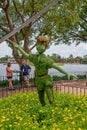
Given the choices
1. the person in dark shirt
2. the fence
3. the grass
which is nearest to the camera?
the grass

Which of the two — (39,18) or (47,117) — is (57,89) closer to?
(39,18)

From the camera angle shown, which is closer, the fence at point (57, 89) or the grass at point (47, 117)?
the grass at point (47, 117)

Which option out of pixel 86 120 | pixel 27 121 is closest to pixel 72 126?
pixel 86 120

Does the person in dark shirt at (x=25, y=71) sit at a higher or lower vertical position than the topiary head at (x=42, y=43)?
lower

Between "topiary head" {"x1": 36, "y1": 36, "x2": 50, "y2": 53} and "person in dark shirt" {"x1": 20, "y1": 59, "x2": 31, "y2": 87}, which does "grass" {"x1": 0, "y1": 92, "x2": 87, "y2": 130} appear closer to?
"topiary head" {"x1": 36, "y1": 36, "x2": 50, "y2": 53}

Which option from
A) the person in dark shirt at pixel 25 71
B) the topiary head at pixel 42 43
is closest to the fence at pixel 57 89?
the person in dark shirt at pixel 25 71

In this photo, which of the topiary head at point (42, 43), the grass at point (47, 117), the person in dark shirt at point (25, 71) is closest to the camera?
the grass at point (47, 117)

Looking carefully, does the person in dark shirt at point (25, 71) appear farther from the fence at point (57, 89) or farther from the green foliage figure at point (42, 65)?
the green foliage figure at point (42, 65)

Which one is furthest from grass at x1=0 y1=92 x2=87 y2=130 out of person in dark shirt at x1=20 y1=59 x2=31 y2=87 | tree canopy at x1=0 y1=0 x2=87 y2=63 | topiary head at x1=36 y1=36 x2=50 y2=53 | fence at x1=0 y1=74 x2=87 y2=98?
tree canopy at x1=0 y1=0 x2=87 y2=63

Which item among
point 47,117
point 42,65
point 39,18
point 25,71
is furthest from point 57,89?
point 47,117

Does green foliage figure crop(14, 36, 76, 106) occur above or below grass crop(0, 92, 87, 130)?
above

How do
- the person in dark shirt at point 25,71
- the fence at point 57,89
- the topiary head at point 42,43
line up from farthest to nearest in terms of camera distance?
1. the person in dark shirt at point 25,71
2. the fence at point 57,89
3. the topiary head at point 42,43

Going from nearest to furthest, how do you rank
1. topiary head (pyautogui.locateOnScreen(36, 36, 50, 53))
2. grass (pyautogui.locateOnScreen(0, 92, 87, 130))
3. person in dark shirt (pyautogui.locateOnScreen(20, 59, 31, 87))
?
grass (pyautogui.locateOnScreen(0, 92, 87, 130)) → topiary head (pyautogui.locateOnScreen(36, 36, 50, 53)) → person in dark shirt (pyautogui.locateOnScreen(20, 59, 31, 87))

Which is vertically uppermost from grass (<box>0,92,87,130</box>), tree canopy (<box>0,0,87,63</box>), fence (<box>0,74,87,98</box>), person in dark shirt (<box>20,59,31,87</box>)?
tree canopy (<box>0,0,87,63</box>)
